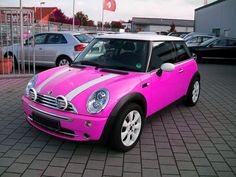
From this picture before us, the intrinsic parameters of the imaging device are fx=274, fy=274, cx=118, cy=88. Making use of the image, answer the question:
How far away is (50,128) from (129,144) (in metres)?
1.16

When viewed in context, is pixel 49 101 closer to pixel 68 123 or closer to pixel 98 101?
pixel 68 123

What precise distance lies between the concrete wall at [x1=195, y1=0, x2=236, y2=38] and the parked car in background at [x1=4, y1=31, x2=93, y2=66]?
15.3 m

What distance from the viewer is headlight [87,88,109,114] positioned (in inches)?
140

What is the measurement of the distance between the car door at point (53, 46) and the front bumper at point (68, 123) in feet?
20.5

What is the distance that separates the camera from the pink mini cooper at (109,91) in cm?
359

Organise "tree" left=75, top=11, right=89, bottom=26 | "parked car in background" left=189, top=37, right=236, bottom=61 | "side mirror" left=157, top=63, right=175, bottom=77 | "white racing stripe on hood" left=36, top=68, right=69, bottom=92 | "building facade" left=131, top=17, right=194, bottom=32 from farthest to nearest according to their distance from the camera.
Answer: "building facade" left=131, top=17, right=194, bottom=32
"tree" left=75, top=11, right=89, bottom=26
"parked car in background" left=189, top=37, right=236, bottom=61
"side mirror" left=157, top=63, right=175, bottom=77
"white racing stripe on hood" left=36, top=68, right=69, bottom=92

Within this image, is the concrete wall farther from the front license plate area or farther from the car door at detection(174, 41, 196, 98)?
the front license plate area

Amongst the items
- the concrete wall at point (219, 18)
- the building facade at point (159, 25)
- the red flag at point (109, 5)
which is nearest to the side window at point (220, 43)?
the concrete wall at point (219, 18)

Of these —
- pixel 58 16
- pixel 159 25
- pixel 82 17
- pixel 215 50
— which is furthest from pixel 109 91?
pixel 159 25

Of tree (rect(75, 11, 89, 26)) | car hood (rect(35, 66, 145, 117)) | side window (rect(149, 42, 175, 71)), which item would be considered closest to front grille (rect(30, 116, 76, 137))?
car hood (rect(35, 66, 145, 117))

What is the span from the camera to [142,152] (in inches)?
157

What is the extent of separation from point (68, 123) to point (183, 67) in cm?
289

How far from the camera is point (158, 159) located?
3.80m

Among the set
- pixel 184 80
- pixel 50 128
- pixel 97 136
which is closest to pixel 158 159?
pixel 97 136
